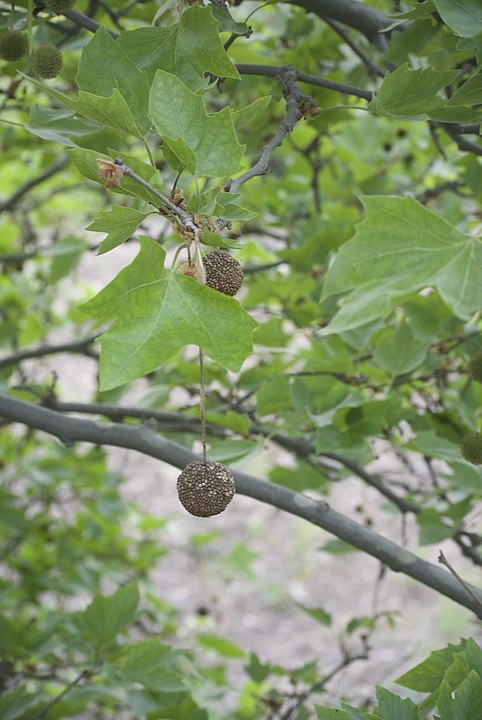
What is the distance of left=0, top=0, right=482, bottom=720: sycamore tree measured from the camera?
35.0 inches

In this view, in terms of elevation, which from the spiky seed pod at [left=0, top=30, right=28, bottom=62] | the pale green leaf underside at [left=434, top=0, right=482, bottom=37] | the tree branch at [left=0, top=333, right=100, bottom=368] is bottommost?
the tree branch at [left=0, top=333, right=100, bottom=368]

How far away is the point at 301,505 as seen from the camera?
1.31 metres

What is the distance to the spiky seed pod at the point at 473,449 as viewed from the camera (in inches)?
56.0

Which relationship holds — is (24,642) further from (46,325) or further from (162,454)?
(46,325)

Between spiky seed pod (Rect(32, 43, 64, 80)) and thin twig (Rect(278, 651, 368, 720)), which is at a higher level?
spiky seed pod (Rect(32, 43, 64, 80))

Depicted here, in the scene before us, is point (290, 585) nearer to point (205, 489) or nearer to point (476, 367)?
point (476, 367)

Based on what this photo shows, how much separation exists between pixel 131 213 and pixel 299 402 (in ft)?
2.35

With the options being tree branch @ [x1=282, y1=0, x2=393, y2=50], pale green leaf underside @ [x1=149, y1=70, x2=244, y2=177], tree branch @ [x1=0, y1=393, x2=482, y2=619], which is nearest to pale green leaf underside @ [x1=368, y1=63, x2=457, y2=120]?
pale green leaf underside @ [x1=149, y1=70, x2=244, y2=177]

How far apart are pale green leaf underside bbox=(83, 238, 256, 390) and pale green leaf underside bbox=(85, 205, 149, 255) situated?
48 millimetres

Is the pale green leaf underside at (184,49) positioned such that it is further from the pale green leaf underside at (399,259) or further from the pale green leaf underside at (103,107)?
the pale green leaf underside at (399,259)

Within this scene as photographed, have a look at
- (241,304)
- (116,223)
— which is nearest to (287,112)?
(241,304)

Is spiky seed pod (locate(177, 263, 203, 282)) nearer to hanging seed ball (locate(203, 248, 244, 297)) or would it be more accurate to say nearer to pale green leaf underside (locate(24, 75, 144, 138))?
hanging seed ball (locate(203, 248, 244, 297))

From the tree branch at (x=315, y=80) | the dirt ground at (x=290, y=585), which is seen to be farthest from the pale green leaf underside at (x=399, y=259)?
the dirt ground at (x=290, y=585)

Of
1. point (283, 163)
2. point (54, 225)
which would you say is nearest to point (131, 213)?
point (283, 163)
